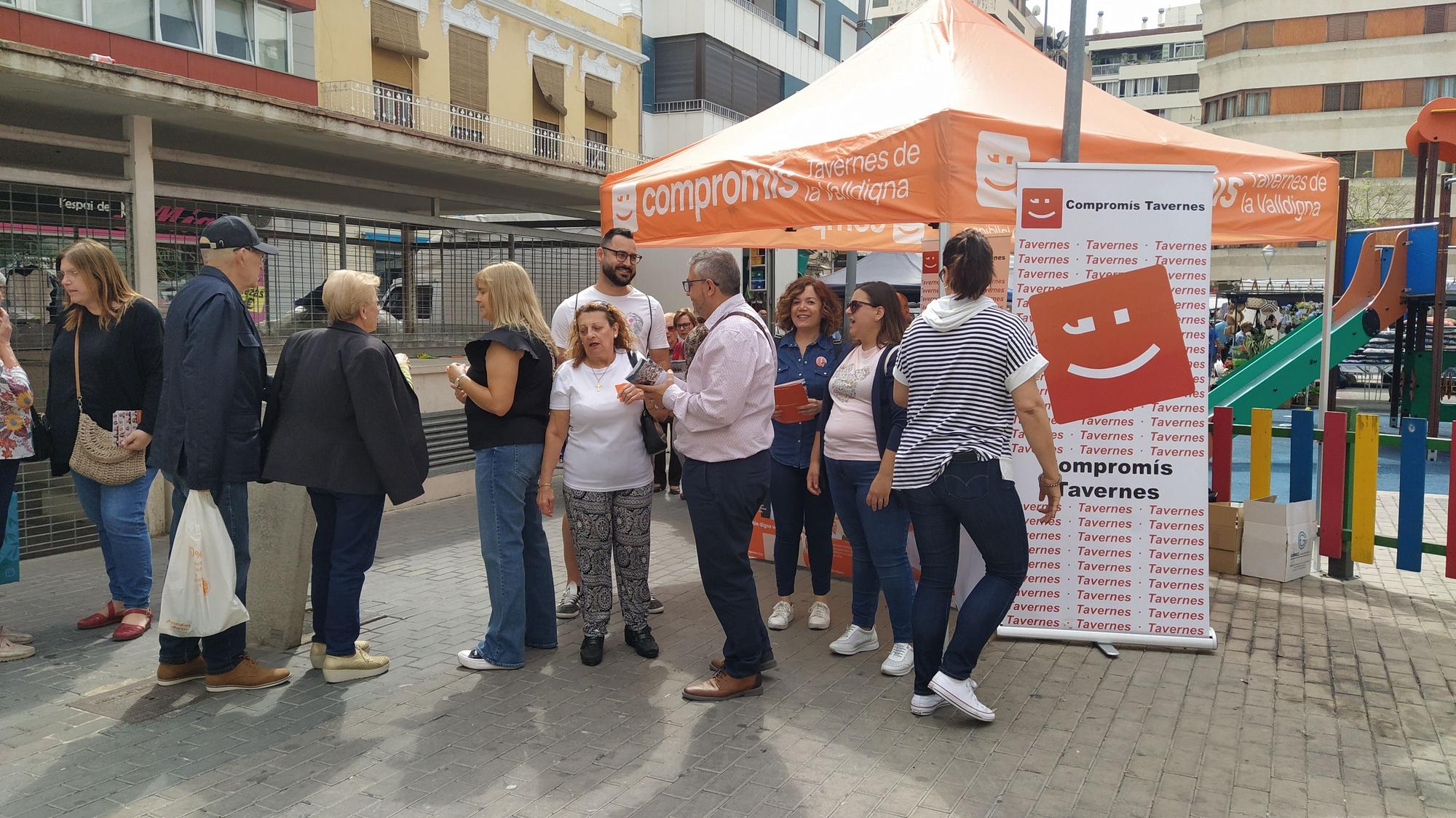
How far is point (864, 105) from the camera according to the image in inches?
238

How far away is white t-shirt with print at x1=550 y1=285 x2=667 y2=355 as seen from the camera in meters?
5.66

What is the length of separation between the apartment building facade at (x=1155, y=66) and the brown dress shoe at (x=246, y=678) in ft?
269

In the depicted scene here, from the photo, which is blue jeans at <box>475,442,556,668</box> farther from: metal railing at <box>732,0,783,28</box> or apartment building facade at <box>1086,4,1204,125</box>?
apartment building facade at <box>1086,4,1204,125</box>

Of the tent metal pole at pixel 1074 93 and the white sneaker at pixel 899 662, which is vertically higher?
the tent metal pole at pixel 1074 93

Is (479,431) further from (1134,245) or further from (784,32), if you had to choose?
(784,32)

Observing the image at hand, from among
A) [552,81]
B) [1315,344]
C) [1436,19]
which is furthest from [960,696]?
[1436,19]

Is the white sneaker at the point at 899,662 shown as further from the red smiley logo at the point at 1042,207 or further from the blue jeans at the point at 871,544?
the red smiley logo at the point at 1042,207

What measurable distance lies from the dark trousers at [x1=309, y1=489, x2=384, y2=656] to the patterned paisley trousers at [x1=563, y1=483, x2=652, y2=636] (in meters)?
0.89

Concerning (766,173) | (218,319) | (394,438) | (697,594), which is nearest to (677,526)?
(697,594)

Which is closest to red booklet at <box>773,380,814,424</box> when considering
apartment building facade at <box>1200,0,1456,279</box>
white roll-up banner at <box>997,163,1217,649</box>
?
white roll-up banner at <box>997,163,1217,649</box>

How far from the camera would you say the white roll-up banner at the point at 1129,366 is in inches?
199

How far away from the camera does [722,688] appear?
14.5ft

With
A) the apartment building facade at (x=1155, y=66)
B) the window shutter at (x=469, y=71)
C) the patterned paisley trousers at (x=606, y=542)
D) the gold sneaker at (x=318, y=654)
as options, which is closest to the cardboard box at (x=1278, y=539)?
the patterned paisley trousers at (x=606, y=542)

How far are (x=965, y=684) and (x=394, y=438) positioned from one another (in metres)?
2.62
